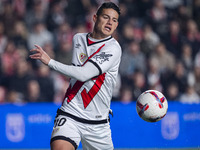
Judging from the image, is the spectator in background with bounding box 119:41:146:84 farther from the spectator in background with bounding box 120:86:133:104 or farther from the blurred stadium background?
the spectator in background with bounding box 120:86:133:104

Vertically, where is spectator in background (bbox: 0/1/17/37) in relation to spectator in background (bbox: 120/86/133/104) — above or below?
above

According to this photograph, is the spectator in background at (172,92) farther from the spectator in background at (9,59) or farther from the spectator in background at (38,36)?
the spectator in background at (9,59)

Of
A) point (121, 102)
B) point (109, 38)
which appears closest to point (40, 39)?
point (121, 102)

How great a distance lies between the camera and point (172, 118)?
1022cm

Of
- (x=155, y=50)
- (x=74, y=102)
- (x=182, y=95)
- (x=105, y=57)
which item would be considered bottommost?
(x=74, y=102)

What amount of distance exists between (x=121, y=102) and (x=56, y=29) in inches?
115

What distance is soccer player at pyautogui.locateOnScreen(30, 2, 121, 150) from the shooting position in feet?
16.7

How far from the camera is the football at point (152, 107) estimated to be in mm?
5613

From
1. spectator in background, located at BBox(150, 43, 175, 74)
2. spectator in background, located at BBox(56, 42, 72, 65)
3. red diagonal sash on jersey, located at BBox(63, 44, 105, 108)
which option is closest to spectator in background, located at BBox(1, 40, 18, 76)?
spectator in background, located at BBox(56, 42, 72, 65)

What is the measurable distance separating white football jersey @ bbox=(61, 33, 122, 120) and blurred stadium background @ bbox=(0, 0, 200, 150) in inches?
180

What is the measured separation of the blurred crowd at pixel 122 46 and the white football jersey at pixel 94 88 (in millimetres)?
4933

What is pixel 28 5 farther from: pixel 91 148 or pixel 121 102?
pixel 91 148

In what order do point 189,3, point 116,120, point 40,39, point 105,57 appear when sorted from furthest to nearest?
1. point 189,3
2. point 40,39
3. point 116,120
4. point 105,57

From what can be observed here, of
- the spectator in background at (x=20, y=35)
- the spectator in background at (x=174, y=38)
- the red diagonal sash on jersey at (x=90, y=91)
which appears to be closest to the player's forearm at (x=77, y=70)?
the red diagonal sash on jersey at (x=90, y=91)
